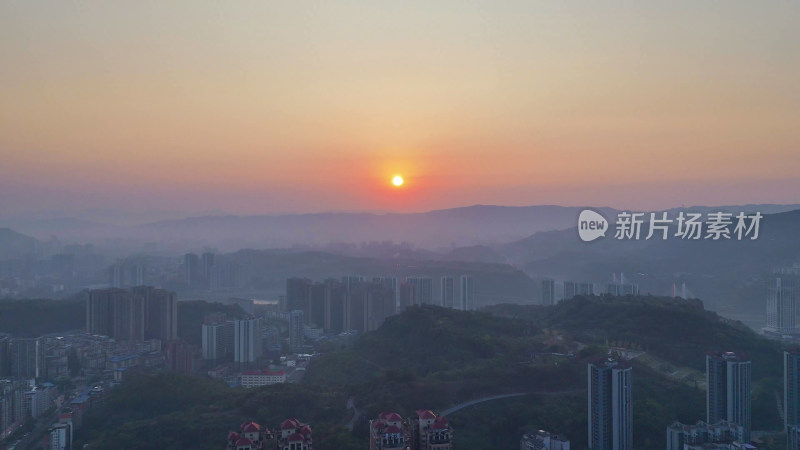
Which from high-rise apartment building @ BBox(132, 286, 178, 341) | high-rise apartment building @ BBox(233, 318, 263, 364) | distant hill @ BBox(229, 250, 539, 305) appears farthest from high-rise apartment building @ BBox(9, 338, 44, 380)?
distant hill @ BBox(229, 250, 539, 305)

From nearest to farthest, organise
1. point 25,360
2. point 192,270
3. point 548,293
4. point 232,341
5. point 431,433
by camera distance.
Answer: point 431,433 → point 25,360 → point 232,341 → point 548,293 → point 192,270

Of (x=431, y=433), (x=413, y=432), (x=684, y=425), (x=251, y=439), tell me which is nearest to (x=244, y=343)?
(x=251, y=439)

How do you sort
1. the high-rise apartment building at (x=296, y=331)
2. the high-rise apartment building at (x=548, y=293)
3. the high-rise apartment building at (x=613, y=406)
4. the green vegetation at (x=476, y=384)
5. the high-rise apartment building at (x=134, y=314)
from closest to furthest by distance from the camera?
the high-rise apartment building at (x=613, y=406) < the green vegetation at (x=476, y=384) < the high-rise apartment building at (x=134, y=314) < the high-rise apartment building at (x=296, y=331) < the high-rise apartment building at (x=548, y=293)

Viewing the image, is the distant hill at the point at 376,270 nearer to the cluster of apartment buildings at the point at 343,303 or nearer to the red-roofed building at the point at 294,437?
the cluster of apartment buildings at the point at 343,303

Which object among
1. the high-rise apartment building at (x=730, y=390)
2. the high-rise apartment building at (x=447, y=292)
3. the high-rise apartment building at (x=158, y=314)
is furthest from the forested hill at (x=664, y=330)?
the high-rise apartment building at (x=158, y=314)

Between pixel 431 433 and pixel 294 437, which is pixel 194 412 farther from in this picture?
pixel 431 433

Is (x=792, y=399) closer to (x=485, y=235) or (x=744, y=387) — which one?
(x=744, y=387)

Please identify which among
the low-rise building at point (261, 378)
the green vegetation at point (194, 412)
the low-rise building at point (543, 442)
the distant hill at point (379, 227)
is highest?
the distant hill at point (379, 227)

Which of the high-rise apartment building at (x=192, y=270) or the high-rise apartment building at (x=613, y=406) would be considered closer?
the high-rise apartment building at (x=613, y=406)
